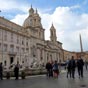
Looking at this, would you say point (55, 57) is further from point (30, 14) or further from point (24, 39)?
point (24, 39)

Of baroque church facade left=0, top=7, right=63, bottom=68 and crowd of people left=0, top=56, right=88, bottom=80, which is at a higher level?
baroque church facade left=0, top=7, right=63, bottom=68

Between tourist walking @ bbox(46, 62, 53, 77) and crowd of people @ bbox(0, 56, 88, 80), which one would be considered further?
tourist walking @ bbox(46, 62, 53, 77)

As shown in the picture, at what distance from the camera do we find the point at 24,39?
235 ft

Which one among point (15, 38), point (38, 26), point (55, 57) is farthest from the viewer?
point (55, 57)

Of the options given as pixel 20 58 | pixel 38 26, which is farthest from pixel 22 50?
pixel 38 26

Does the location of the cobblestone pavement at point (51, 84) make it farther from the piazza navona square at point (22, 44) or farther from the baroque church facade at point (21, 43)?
the baroque church facade at point (21, 43)

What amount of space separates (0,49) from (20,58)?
11220 millimetres

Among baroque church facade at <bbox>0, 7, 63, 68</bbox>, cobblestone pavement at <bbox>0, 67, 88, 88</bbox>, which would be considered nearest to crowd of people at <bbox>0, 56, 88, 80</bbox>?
cobblestone pavement at <bbox>0, 67, 88, 88</bbox>

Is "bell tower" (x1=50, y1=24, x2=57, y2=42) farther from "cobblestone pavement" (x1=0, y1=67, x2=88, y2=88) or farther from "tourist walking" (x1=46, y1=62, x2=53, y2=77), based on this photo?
"cobblestone pavement" (x1=0, y1=67, x2=88, y2=88)

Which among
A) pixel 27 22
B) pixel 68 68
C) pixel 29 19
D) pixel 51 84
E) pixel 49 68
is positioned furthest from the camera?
pixel 29 19

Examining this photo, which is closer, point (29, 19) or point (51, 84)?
point (51, 84)

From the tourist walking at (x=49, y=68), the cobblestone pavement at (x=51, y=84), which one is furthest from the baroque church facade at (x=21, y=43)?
the cobblestone pavement at (x=51, y=84)

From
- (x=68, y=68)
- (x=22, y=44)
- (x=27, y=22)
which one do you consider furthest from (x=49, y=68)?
(x=27, y=22)

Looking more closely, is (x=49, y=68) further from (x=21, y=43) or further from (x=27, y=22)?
(x=27, y=22)
